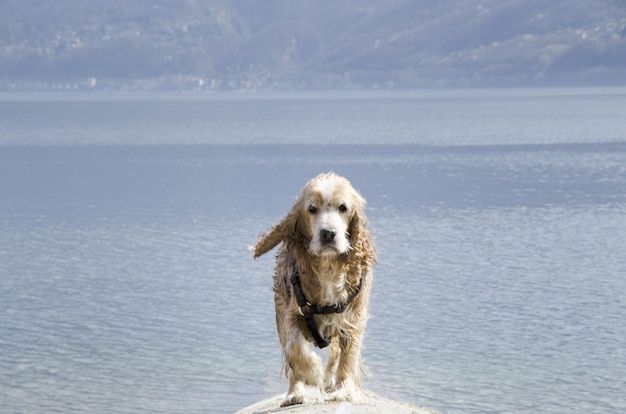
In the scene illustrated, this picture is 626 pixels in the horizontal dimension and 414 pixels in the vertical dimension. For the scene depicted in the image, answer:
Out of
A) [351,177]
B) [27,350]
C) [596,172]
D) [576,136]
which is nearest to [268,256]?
[27,350]

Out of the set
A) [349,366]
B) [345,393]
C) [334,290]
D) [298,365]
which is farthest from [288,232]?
[345,393]

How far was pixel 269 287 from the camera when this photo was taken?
30.7 meters

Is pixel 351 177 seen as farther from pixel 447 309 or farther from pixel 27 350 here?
→ pixel 27 350

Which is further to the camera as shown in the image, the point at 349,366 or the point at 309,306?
the point at 349,366

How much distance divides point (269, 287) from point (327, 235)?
2067 centimetres

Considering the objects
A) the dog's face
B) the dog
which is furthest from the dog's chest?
the dog's face

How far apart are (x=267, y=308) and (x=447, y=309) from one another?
406 centimetres

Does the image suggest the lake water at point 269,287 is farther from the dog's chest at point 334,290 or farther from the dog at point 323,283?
the dog's chest at point 334,290

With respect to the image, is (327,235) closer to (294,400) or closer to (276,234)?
(276,234)

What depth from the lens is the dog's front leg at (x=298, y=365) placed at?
10844 mm

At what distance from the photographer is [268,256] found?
37562 mm

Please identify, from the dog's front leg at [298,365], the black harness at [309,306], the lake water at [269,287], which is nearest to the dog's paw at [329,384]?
the dog's front leg at [298,365]

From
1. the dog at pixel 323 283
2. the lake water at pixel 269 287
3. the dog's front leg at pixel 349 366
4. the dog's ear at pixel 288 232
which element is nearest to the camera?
the dog at pixel 323 283

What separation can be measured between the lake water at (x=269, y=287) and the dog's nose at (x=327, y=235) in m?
8.13
